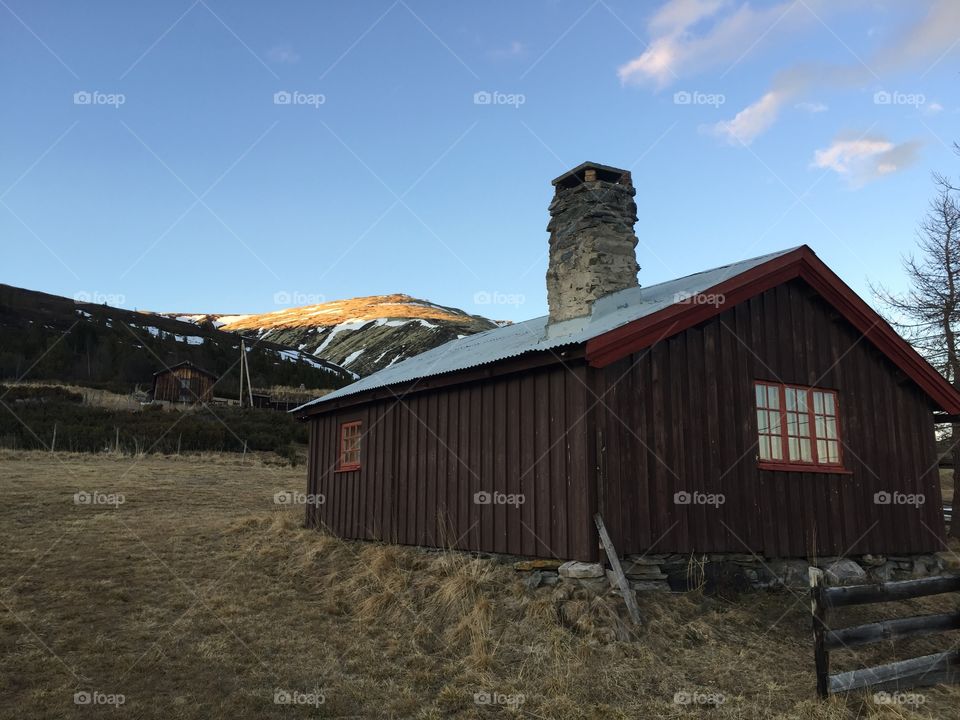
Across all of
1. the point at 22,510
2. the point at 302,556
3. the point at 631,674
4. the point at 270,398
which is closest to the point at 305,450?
the point at 270,398

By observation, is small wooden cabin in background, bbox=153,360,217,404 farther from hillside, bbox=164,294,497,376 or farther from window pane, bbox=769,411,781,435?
window pane, bbox=769,411,781,435

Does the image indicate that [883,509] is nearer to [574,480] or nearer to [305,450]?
[574,480]

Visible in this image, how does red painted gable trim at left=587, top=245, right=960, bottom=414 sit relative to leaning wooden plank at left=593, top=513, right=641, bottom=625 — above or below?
above

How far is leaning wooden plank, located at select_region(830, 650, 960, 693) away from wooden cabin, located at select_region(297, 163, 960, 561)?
2779 mm

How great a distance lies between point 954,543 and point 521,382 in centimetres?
1042

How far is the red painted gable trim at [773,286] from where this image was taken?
8.78 meters

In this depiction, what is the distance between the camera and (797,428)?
10508 mm

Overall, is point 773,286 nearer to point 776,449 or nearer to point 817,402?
point 817,402

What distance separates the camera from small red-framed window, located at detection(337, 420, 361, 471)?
13.9m

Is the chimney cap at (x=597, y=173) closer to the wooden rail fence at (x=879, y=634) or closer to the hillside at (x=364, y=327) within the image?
the wooden rail fence at (x=879, y=634)

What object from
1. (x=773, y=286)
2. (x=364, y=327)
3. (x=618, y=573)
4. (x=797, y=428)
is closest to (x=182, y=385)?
(x=773, y=286)

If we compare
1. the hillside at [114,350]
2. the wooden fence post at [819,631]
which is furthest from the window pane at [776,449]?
the hillside at [114,350]

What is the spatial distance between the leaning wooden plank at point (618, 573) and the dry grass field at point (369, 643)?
7.9 inches

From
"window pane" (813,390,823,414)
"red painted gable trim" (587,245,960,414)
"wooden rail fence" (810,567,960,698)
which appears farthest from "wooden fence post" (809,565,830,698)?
"window pane" (813,390,823,414)
